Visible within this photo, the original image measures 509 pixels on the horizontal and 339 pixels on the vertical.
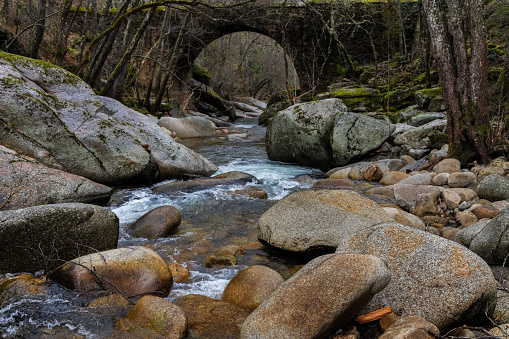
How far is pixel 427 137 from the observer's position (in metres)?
8.38

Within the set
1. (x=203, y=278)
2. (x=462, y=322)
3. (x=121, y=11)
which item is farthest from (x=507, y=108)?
(x=121, y=11)

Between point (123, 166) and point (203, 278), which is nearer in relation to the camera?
point (203, 278)

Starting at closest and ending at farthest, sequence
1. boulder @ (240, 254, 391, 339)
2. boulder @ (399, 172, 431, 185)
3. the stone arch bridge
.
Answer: boulder @ (240, 254, 391, 339) → boulder @ (399, 172, 431, 185) → the stone arch bridge

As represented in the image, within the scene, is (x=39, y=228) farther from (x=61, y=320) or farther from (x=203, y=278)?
(x=203, y=278)

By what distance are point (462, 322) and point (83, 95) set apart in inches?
275

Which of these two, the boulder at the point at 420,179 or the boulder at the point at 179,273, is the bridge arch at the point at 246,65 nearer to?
the boulder at the point at 420,179

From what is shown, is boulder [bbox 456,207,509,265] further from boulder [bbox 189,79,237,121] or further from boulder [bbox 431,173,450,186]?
boulder [bbox 189,79,237,121]

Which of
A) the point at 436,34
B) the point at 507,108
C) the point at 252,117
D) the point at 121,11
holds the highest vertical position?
the point at 121,11

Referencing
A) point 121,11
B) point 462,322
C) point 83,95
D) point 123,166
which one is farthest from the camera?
point 121,11

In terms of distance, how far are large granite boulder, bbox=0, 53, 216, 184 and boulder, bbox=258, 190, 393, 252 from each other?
332cm

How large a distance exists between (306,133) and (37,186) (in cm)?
612

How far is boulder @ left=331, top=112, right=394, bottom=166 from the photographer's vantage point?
8523mm

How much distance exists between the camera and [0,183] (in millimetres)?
4047

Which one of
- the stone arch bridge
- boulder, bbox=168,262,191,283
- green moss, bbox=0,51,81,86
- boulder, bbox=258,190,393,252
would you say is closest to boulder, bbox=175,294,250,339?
boulder, bbox=168,262,191,283
